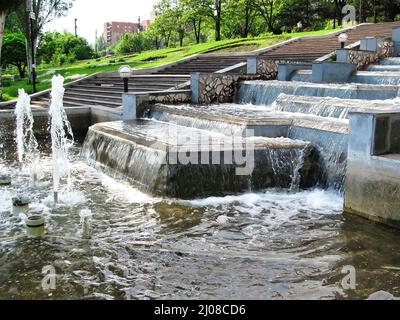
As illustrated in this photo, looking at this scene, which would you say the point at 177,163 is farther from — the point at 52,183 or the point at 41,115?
the point at 41,115

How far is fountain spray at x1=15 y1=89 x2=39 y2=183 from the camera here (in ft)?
40.7

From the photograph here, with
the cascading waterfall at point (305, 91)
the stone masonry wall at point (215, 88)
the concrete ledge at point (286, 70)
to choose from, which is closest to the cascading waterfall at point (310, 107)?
the cascading waterfall at point (305, 91)

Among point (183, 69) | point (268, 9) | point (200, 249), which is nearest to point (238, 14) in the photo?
point (268, 9)

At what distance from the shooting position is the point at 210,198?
25.5 ft

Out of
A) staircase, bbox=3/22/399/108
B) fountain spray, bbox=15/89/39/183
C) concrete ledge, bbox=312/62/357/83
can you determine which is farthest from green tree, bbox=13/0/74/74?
concrete ledge, bbox=312/62/357/83

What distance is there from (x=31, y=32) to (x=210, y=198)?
→ 18.5 metres

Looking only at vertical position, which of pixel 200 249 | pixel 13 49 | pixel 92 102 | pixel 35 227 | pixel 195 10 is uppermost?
pixel 195 10

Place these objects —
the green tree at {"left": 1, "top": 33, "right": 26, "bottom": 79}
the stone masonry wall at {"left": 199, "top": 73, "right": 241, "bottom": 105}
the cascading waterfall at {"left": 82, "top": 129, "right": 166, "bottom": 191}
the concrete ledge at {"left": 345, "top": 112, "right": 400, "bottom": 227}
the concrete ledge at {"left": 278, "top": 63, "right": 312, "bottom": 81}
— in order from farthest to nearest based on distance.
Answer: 1. the green tree at {"left": 1, "top": 33, "right": 26, "bottom": 79}
2. the concrete ledge at {"left": 278, "top": 63, "right": 312, "bottom": 81}
3. the stone masonry wall at {"left": 199, "top": 73, "right": 241, "bottom": 105}
4. the cascading waterfall at {"left": 82, "top": 129, "right": 166, "bottom": 191}
5. the concrete ledge at {"left": 345, "top": 112, "right": 400, "bottom": 227}

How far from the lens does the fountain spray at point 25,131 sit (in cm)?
1242

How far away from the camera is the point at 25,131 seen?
48.7 feet

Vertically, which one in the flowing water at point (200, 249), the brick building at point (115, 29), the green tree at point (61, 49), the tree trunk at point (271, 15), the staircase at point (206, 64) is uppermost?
the brick building at point (115, 29)

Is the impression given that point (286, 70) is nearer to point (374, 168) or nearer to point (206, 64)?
point (206, 64)

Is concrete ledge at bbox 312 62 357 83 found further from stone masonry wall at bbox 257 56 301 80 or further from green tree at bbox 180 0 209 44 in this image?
green tree at bbox 180 0 209 44

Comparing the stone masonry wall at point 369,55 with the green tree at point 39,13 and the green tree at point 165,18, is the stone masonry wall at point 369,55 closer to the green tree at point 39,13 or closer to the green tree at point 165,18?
the green tree at point 39,13
